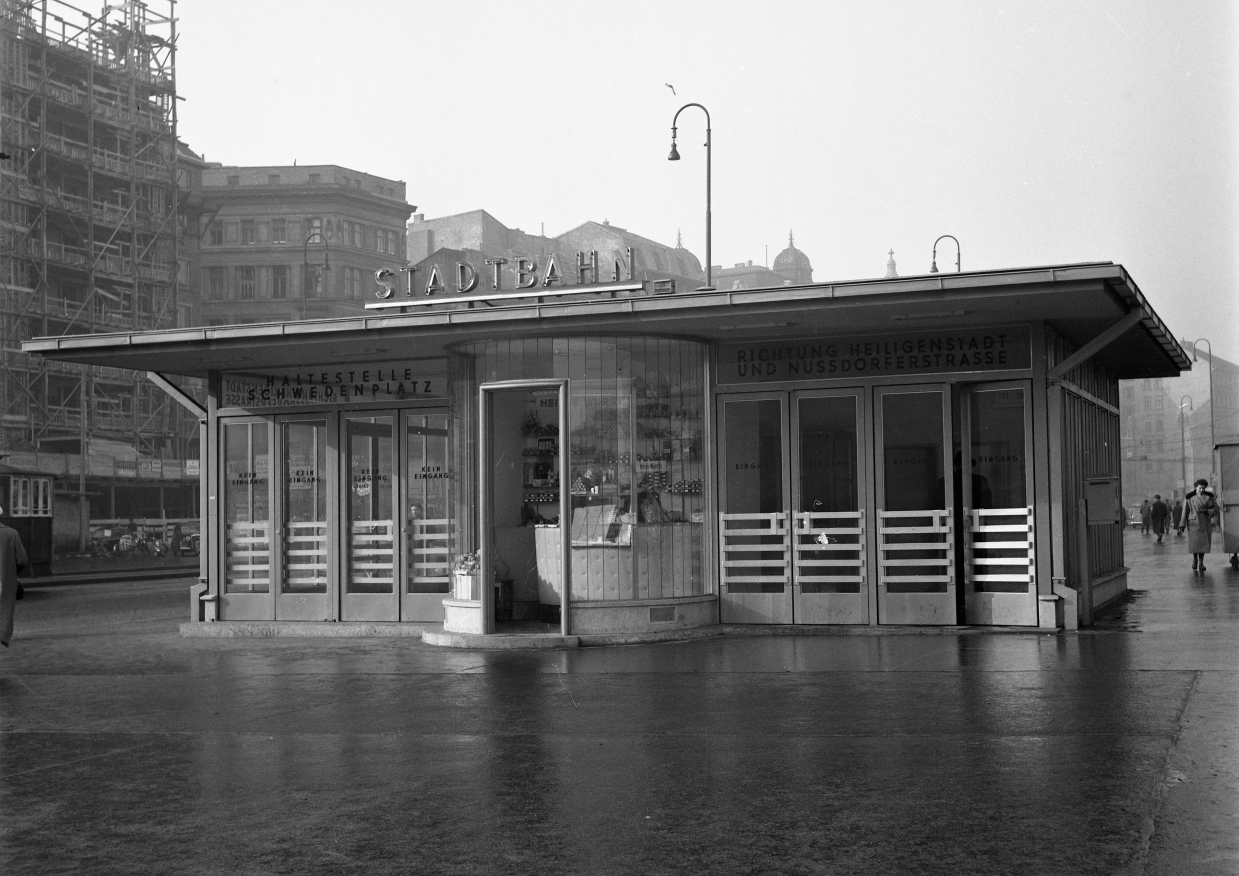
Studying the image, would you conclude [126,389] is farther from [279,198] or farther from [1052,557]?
[1052,557]

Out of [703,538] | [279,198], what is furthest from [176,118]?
[703,538]

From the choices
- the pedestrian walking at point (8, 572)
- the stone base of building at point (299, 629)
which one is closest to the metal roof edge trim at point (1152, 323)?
the stone base of building at point (299, 629)

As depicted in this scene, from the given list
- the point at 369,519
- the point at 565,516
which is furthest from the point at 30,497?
the point at 565,516

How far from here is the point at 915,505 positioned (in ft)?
49.4

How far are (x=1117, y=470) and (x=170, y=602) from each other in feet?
57.3

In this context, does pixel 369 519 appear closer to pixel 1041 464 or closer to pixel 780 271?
→ pixel 1041 464

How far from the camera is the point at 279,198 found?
95.7 m

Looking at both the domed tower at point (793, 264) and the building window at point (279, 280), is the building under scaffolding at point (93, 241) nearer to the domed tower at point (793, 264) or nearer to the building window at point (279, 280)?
the building window at point (279, 280)

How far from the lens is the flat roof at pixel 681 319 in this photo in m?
13.1

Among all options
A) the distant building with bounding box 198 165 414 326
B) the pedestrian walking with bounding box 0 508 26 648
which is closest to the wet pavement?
the pedestrian walking with bounding box 0 508 26 648

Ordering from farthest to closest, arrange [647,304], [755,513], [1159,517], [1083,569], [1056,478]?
[1159,517], [755,513], [1083,569], [1056,478], [647,304]

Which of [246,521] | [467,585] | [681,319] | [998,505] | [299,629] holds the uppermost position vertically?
[681,319]

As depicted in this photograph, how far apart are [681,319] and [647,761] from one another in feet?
22.6

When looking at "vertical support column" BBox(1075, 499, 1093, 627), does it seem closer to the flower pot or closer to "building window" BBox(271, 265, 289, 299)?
the flower pot
